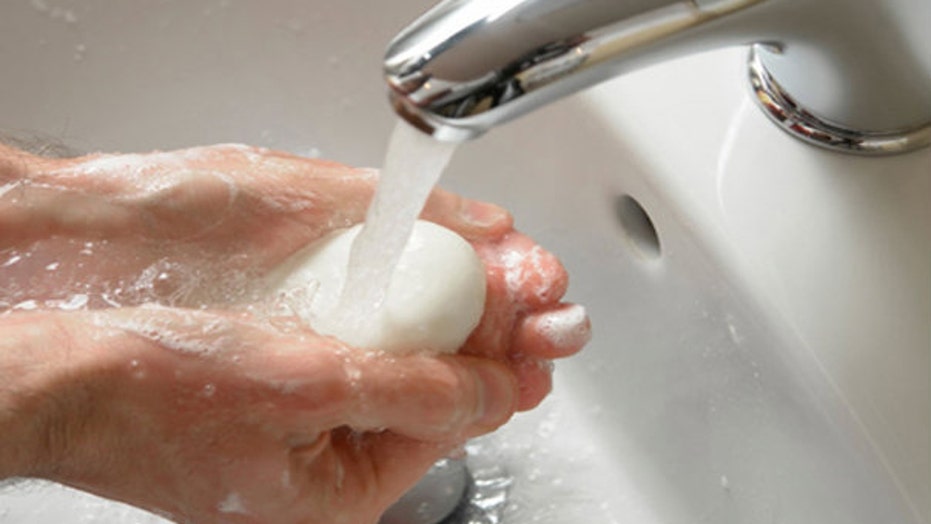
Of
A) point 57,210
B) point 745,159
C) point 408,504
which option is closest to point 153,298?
point 57,210

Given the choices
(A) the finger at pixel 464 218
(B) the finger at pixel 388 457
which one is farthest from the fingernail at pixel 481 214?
(B) the finger at pixel 388 457

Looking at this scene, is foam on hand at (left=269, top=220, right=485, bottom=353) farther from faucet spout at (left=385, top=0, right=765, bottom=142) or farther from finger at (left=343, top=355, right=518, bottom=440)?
faucet spout at (left=385, top=0, right=765, bottom=142)

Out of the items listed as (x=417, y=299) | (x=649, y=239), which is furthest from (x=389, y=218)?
(x=649, y=239)

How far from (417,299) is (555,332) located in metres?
0.06

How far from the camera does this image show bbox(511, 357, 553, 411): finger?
1.73ft

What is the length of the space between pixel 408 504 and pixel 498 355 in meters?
0.13

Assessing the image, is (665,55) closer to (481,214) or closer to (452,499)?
(481,214)

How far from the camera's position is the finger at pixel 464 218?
0.55 meters

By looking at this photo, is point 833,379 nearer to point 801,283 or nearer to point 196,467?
point 801,283

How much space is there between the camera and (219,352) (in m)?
0.47

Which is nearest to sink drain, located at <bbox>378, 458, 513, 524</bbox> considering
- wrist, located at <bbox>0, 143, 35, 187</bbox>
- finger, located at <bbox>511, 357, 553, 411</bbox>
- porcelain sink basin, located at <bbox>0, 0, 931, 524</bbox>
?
porcelain sink basin, located at <bbox>0, 0, 931, 524</bbox>

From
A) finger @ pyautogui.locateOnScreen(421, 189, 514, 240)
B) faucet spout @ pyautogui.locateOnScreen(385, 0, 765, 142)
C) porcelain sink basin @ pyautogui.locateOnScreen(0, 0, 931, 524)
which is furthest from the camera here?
finger @ pyautogui.locateOnScreen(421, 189, 514, 240)

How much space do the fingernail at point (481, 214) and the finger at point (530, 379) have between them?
0.22 ft

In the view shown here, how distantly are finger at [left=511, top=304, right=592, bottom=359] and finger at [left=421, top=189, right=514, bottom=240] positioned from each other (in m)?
0.05
